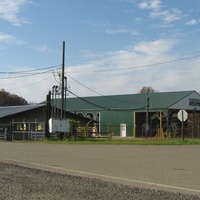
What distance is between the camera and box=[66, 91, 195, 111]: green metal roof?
57.4 m

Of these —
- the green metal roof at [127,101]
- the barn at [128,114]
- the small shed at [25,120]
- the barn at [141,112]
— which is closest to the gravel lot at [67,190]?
the small shed at [25,120]

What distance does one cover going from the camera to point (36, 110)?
166ft

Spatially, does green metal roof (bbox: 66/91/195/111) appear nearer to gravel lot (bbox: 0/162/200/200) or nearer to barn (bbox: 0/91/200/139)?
barn (bbox: 0/91/200/139)

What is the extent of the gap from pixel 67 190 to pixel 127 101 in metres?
53.8

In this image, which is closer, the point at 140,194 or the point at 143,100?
the point at 140,194

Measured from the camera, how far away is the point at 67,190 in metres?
9.54

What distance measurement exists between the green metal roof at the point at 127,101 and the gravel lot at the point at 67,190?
44547 mm

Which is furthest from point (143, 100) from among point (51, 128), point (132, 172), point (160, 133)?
point (132, 172)

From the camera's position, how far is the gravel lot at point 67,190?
8711 millimetres

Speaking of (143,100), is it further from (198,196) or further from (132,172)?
(198,196)

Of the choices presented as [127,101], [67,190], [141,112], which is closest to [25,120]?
[141,112]

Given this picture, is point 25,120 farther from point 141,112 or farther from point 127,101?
point 127,101

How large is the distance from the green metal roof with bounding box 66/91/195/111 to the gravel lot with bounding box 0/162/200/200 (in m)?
44.5

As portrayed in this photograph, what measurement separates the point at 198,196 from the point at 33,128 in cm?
4196
